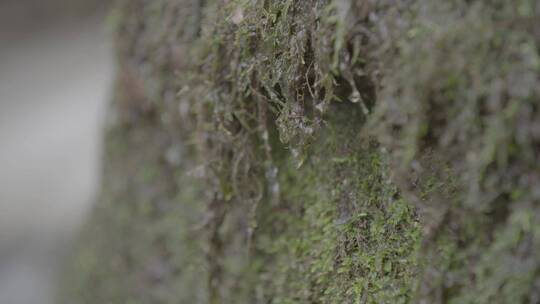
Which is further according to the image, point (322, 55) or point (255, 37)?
point (255, 37)

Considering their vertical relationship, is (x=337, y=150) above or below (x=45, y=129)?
above

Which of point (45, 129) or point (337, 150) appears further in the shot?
point (45, 129)

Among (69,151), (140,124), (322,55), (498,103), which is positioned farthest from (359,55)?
(69,151)

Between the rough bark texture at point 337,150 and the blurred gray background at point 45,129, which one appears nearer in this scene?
the rough bark texture at point 337,150

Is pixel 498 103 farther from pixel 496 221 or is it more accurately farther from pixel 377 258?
pixel 377 258

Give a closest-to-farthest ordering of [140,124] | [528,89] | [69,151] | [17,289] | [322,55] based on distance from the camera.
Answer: [528,89], [322,55], [140,124], [17,289], [69,151]

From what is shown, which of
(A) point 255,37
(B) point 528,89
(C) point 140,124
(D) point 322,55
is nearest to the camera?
(B) point 528,89

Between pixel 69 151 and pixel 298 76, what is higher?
pixel 298 76
